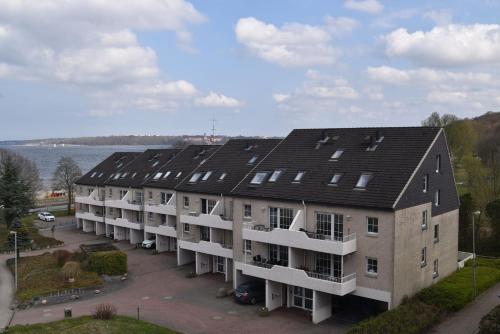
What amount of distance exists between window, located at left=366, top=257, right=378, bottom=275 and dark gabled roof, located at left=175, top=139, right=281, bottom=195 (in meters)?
14.0

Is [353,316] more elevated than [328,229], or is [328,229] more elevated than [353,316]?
[328,229]

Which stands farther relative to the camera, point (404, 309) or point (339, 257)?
point (339, 257)

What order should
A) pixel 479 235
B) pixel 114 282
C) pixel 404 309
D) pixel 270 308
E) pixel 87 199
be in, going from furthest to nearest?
pixel 87 199 < pixel 479 235 < pixel 114 282 < pixel 270 308 < pixel 404 309

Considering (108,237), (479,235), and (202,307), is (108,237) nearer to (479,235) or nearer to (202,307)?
(202,307)

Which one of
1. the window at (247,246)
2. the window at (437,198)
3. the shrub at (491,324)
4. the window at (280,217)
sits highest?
the window at (437,198)

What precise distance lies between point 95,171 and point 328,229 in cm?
4389

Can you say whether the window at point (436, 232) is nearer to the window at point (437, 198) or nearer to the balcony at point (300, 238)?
the window at point (437, 198)

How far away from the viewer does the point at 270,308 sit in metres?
32.5

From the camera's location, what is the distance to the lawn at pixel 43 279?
1470 inches

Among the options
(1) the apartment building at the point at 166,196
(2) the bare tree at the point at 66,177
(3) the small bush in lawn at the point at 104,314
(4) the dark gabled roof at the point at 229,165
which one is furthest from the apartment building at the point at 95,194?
(3) the small bush in lawn at the point at 104,314

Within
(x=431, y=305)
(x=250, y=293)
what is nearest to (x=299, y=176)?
(x=250, y=293)

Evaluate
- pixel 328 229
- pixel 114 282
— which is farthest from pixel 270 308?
pixel 114 282

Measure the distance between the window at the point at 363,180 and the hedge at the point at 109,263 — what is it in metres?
23.1

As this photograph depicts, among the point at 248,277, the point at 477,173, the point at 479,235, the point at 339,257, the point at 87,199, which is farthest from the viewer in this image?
the point at 87,199
